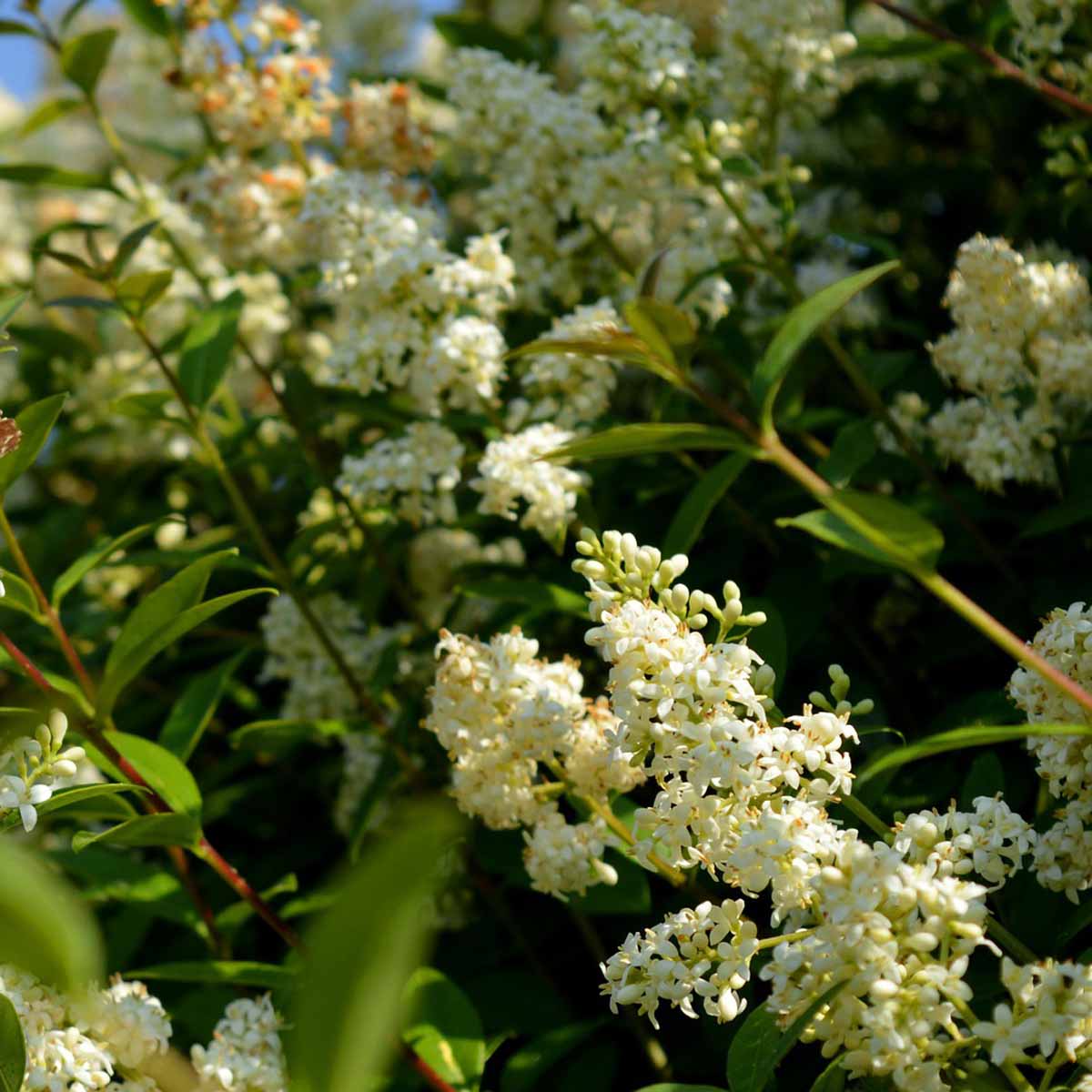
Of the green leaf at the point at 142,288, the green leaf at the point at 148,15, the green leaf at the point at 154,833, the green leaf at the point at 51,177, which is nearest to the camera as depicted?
the green leaf at the point at 154,833

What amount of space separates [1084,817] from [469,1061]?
2.74 feet

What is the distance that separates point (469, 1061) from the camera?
1.61m

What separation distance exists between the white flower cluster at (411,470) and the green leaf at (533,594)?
0.19 metres

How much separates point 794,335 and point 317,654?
1.41 metres

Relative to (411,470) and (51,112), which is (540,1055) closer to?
(411,470)

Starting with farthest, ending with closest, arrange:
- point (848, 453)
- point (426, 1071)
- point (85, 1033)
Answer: point (848, 453) < point (426, 1071) < point (85, 1033)

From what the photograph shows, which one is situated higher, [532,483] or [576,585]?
[532,483]

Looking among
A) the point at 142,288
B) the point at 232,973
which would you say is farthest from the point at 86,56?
the point at 232,973

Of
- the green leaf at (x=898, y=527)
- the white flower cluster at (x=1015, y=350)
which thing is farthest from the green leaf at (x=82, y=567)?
the white flower cluster at (x=1015, y=350)

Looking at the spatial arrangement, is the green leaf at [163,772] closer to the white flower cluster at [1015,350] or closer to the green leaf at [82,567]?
the green leaf at [82,567]

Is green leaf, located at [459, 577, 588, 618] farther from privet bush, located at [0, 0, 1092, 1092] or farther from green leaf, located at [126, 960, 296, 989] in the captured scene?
green leaf, located at [126, 960, 296, 989]

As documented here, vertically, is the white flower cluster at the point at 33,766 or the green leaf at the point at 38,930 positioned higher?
the green leaf at the point at 38,930

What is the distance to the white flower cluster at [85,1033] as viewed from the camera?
1.31 m

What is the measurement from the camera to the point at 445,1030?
65.0 inches
